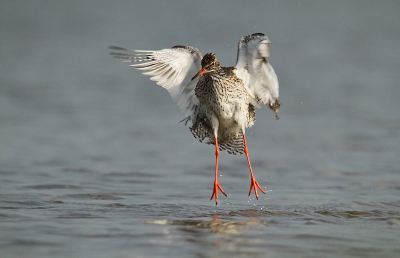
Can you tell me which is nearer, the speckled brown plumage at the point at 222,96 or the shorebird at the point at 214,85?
the shorebird at the point at 214,85

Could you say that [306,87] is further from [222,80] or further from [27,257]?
[27,257]

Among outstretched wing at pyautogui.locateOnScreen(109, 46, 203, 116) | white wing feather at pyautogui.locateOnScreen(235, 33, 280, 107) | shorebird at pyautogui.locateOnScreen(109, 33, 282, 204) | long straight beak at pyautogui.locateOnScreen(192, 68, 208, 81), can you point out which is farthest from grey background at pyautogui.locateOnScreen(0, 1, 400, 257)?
long straight beak at pyautogui.locateOnScreen(192, 68, 208, 81)

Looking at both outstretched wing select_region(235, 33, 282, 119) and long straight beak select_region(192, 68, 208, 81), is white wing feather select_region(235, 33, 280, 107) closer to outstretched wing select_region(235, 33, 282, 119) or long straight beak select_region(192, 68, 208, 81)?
outstretched wing select_region(235, 33, 282, 119)

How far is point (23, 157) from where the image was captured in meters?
8.78

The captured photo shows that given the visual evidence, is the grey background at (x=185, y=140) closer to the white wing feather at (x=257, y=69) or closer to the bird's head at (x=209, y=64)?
the white wing feather at (x=257, y=69)

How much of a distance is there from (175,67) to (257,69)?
980mm

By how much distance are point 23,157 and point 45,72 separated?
483cm

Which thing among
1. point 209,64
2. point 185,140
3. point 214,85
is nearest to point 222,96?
point 214,85

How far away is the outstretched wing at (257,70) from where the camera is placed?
6.81 metres

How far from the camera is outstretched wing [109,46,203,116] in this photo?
7125mm

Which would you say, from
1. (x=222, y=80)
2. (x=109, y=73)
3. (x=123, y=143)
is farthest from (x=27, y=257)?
(x=109, y=73)

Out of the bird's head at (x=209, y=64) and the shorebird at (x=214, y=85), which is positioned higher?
the bird's head at (x=209, y=64)

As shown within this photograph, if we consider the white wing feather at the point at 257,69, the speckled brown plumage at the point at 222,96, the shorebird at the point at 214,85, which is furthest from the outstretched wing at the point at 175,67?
the white wing feather at the point at 257,69

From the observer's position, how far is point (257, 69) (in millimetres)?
7215
